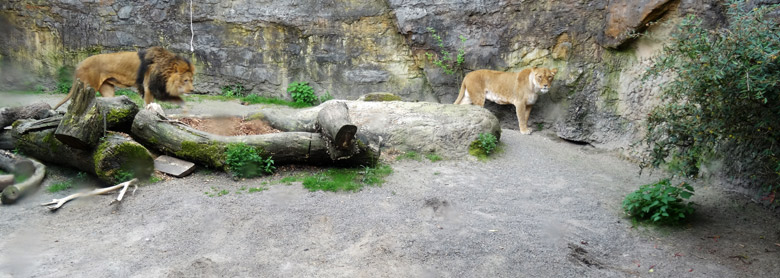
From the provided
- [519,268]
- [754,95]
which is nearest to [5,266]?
[519,268]

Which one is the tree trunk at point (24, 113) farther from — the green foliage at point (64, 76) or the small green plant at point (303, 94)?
the green foliage at point (64, 76)

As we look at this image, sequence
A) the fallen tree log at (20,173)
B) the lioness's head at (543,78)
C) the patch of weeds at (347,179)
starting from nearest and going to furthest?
the fallen tree log at (20,173), the patch of weeds at (347,179), the lioness's head at (543,78)

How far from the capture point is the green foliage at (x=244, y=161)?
6.71 metres

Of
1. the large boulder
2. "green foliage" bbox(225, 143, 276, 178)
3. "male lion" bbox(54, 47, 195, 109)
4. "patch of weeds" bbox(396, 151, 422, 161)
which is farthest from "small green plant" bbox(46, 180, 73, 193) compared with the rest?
"patch of weeds" bbox(396, 151, 422, 161)

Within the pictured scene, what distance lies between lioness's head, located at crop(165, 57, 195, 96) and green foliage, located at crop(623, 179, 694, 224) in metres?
7.04

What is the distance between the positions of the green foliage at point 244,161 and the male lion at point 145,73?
2795mm

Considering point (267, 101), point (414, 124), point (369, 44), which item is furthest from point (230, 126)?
point (369, 44)

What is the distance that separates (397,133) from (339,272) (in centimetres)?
405

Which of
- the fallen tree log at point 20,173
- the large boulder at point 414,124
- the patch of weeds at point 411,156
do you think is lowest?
the fallen tree log at point 20,173

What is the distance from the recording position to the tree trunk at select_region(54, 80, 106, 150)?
20.7 ft

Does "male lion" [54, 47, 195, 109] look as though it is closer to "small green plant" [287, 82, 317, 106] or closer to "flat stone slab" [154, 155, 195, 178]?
"flat stone slab" [154, 155, 195, 178]

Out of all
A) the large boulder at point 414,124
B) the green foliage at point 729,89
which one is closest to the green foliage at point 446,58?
the large boulder at point 414,124

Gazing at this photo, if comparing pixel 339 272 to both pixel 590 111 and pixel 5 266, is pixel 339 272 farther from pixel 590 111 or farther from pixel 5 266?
pixel 590 111

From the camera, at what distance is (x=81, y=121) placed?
20.9ft
